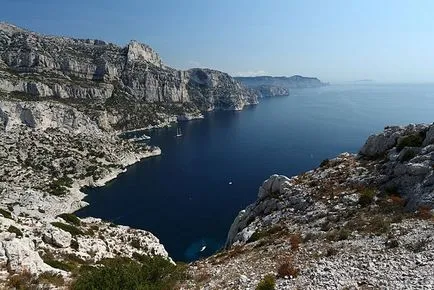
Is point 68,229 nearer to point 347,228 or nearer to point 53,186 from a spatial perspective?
point 347,228

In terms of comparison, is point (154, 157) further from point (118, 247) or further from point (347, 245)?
point (347, 245)

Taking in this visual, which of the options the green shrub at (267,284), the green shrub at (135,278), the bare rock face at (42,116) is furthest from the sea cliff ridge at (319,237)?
the bare rock face at (42,116)

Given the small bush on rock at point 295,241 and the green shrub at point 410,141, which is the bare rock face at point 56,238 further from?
the green shrub at point 410,141

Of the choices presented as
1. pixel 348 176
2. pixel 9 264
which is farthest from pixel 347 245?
pixel 9 264

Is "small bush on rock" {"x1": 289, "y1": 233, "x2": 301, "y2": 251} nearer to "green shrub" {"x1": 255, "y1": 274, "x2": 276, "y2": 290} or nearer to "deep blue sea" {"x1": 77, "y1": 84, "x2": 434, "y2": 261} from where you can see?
"green shrub" {"x1": 255, "y1": 274, "x2": 276, "y2": 290}

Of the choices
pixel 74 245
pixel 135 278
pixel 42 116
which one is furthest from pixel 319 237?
pixel 42 116

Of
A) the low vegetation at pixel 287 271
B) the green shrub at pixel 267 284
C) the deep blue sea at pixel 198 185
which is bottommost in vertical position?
the deep blue sea at pixel 198 185
